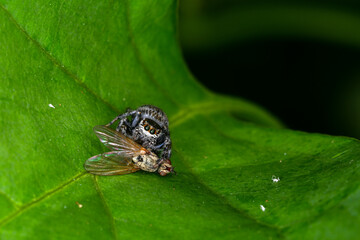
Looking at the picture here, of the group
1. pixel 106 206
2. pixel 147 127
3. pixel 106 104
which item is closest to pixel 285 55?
pixel 147 127

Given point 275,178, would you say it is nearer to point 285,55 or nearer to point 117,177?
point 117,177

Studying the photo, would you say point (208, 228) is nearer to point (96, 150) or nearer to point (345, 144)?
point (96, 150)

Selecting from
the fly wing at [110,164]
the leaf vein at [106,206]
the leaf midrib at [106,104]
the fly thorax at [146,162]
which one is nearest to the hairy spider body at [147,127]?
the leaf midrib at [106,104]

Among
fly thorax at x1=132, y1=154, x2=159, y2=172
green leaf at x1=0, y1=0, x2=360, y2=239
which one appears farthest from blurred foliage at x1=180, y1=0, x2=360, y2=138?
fly thorax at x1=132, y1=154, x2=159, y2=172

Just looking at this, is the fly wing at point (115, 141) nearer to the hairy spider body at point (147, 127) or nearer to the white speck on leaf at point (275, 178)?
the hairy spider body at point (147, 127)

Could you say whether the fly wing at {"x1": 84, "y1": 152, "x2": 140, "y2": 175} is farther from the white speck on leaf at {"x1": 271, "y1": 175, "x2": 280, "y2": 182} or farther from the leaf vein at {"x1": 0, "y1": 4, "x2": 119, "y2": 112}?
the white speck on leaf at {"x1": 271, "y1": 175, "x2": 280, "y2": 182}

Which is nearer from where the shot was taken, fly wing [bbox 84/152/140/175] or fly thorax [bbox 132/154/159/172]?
fly wing [bbox 84/152/140/175]
